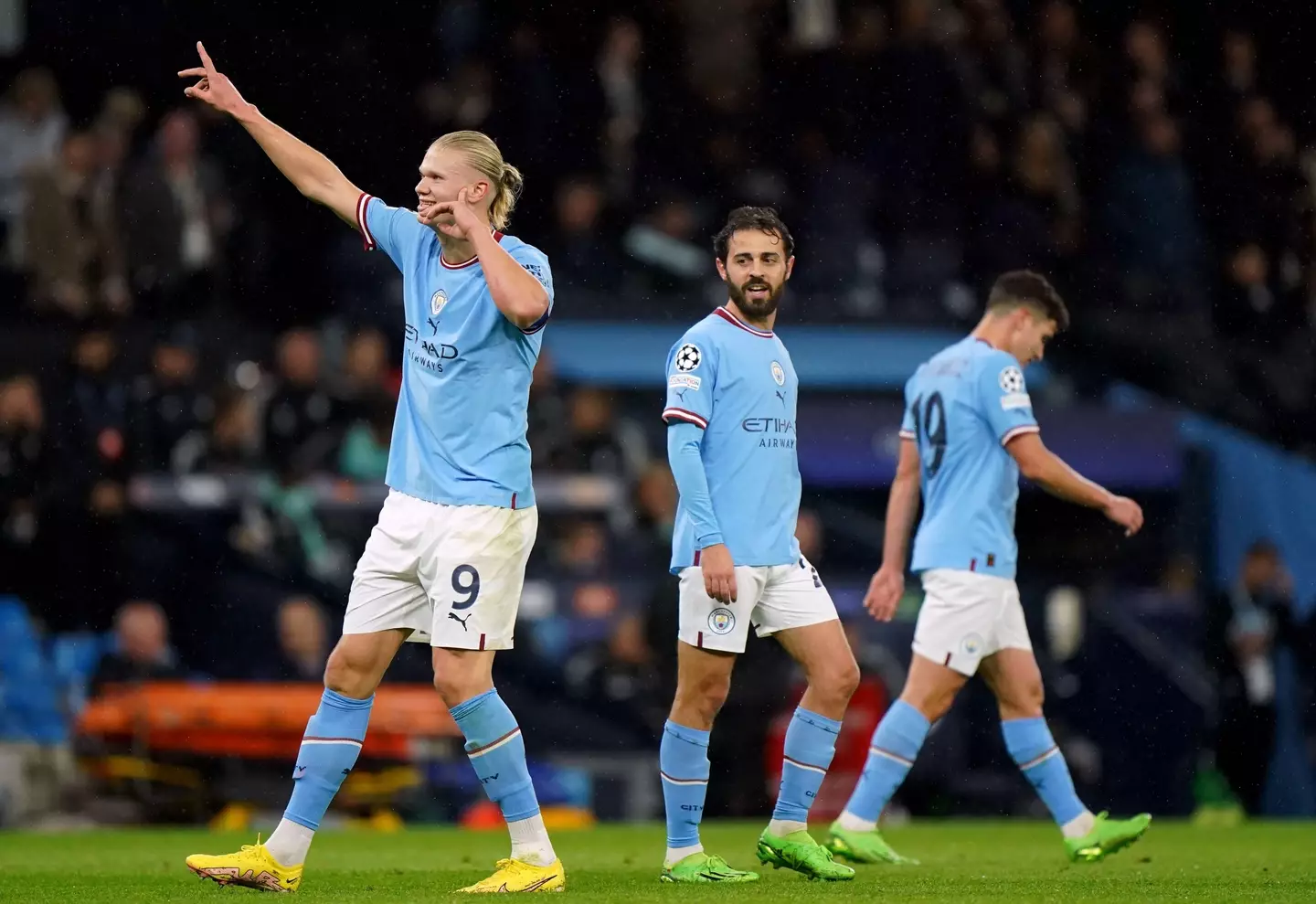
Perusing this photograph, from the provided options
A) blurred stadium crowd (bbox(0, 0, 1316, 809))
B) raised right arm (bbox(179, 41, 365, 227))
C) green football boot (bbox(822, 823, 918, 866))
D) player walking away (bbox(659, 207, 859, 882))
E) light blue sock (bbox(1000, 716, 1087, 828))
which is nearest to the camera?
raised right arm (bbox(179, 41, 365, 227))

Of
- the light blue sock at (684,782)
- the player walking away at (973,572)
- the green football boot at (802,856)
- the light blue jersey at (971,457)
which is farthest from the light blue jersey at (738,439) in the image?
the light blue jersey at (971,457)

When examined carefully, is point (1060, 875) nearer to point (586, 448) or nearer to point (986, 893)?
point (986, 893)

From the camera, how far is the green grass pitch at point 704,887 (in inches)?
249

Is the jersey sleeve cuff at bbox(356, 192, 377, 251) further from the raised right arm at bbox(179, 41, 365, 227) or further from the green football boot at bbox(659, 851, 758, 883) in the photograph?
the green football boot at bbox(659, 851, 758, 883)

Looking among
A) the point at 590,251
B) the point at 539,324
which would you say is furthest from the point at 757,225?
the point at 590,251

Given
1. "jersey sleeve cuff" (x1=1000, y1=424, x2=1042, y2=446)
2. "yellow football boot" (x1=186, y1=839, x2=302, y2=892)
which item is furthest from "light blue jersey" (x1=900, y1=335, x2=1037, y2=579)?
"yellow football boot" (x1=186, y1=839, x2=302, y2=892)

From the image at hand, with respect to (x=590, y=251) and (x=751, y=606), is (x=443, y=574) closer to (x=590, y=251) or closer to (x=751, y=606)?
(x=751, y=606)

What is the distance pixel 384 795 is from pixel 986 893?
633cm

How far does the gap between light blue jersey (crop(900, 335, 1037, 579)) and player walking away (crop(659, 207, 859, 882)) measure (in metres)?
1.50

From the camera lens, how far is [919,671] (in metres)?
8.41

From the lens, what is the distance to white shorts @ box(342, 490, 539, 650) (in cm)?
618

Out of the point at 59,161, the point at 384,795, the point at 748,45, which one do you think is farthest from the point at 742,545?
the point at 748,45

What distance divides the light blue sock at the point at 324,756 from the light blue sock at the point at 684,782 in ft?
3.83

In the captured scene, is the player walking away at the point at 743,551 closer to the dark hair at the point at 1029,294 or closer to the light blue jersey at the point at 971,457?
the light blue jersey at the point at 971,457
